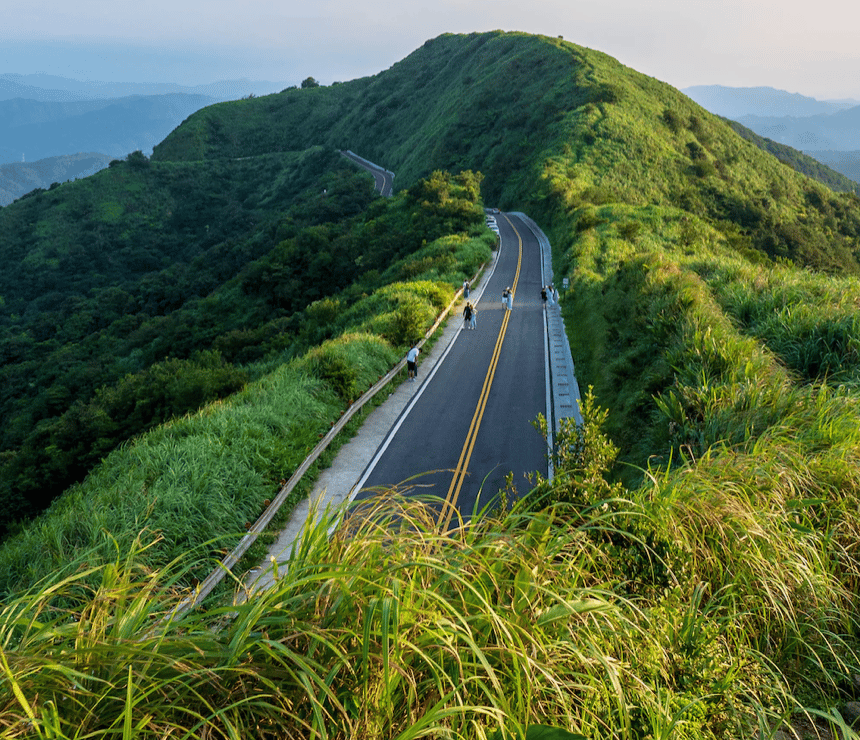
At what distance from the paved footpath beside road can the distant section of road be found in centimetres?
5716

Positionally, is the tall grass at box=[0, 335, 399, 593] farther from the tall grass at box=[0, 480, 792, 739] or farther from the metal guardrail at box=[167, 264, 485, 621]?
the tall grass at box=[0, 480, 792, 739]

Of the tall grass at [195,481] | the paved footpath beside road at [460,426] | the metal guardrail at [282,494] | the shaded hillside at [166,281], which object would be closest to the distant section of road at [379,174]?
the shaded hillside at [166,281]

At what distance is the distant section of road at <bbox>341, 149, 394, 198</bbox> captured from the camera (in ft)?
263

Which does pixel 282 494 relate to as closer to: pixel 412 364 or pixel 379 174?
pixel 412 364

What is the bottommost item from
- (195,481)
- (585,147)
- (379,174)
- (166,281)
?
(166,281)

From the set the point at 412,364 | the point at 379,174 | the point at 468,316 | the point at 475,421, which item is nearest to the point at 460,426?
the point at 475,421

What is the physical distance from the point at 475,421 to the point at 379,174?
85173mm

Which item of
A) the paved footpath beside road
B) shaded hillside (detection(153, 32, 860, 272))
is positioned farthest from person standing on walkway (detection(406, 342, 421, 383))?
shaded hillside (detection(153, 32, 860, 272))

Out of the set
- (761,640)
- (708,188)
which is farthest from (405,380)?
(708,188)

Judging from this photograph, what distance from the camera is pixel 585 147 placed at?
62500mm

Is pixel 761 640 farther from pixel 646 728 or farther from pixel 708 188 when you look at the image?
pixel 708 188

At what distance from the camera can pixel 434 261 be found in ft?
111

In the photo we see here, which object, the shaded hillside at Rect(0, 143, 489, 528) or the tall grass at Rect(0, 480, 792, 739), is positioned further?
the shaded hillside at Rect(0, 143, 489, 528)

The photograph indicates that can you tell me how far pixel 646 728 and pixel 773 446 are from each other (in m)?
3.19
